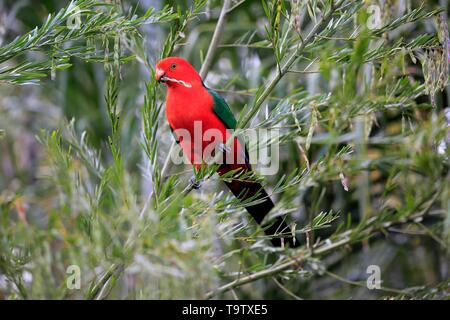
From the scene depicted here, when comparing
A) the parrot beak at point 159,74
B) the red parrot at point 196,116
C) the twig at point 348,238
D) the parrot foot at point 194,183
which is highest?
the parrot beak at point 159,74

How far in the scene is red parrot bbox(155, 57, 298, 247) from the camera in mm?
1508

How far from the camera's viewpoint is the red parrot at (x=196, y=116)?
1508 millimetres

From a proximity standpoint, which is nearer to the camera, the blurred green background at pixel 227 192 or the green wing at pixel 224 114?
the blurred green background at pixel 227 192

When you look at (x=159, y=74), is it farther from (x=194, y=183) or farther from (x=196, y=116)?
(x=194, y=183)

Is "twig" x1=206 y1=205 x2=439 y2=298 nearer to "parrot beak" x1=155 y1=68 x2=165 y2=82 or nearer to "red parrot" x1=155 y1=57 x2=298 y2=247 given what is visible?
"red parrot" x1=155 y1=57 x2=298 y2=247

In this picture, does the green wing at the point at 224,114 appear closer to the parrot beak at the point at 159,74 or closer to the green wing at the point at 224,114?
the green wing at the point at 224,114

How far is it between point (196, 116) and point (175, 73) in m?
0.15

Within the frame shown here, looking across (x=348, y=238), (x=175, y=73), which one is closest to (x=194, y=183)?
(x=348, y=238)

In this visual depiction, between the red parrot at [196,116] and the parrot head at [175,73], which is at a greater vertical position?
the parrot head at [175,73]

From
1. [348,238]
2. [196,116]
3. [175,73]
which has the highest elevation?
[175,73]

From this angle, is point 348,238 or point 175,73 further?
point 175,73

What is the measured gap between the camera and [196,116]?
1642 millimetres

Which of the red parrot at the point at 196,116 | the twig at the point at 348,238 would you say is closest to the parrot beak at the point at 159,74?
the red parrot at the point at 196,116

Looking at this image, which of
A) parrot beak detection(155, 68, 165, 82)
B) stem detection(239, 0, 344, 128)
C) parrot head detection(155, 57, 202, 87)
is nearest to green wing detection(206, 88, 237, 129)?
parrot head detection(155, 57, 202, 87)
